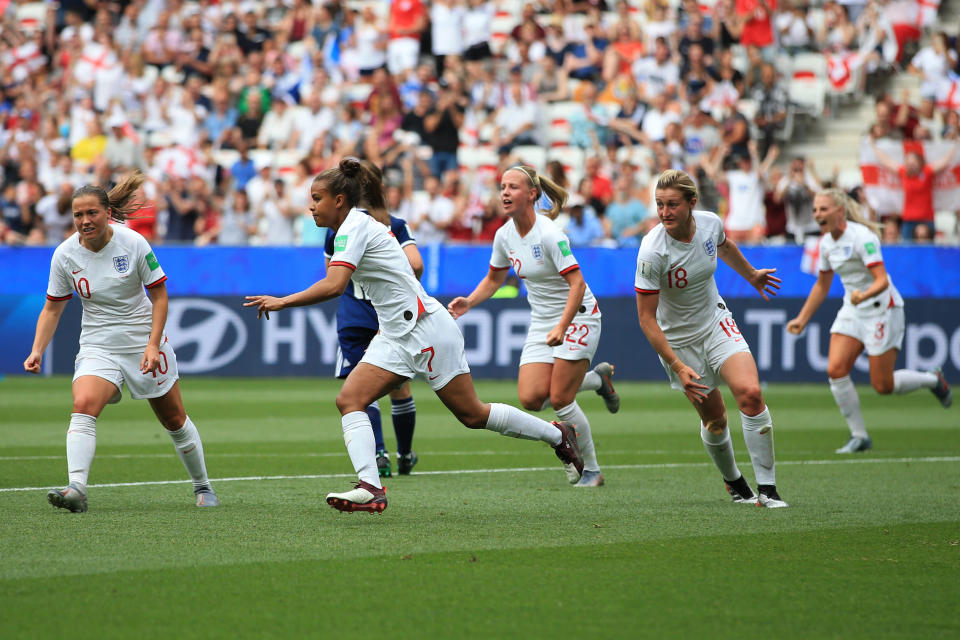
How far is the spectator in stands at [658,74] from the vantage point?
23.1 metres

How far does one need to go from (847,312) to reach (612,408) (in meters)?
2.82

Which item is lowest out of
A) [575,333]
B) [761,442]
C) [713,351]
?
[761,442]

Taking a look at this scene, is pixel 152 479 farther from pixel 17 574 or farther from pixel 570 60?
pixel 570 60

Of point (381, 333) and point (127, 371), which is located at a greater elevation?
point (381, 333)

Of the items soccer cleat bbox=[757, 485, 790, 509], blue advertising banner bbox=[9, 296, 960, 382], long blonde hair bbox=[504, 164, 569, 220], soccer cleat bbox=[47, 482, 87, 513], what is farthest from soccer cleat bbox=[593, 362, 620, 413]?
blue advertising banner bbox=[9, 296, 960, 382]

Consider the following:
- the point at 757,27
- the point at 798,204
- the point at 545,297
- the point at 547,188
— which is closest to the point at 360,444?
the point at 545,297

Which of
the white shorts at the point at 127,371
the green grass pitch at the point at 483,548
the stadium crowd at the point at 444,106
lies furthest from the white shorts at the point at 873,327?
the stadium crowd at the point at 444,106

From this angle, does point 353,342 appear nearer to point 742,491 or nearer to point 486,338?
point 742,491

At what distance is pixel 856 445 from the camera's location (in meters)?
12.0

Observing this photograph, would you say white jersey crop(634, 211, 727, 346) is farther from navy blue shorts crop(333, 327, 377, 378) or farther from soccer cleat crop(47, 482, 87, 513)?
soccer cleat crop(47, 482, 87, 513)

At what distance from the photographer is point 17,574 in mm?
5801

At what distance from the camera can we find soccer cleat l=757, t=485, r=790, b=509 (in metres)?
8.22

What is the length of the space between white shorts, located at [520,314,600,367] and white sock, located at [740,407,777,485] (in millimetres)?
1515

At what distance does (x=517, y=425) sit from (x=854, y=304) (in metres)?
5.46
